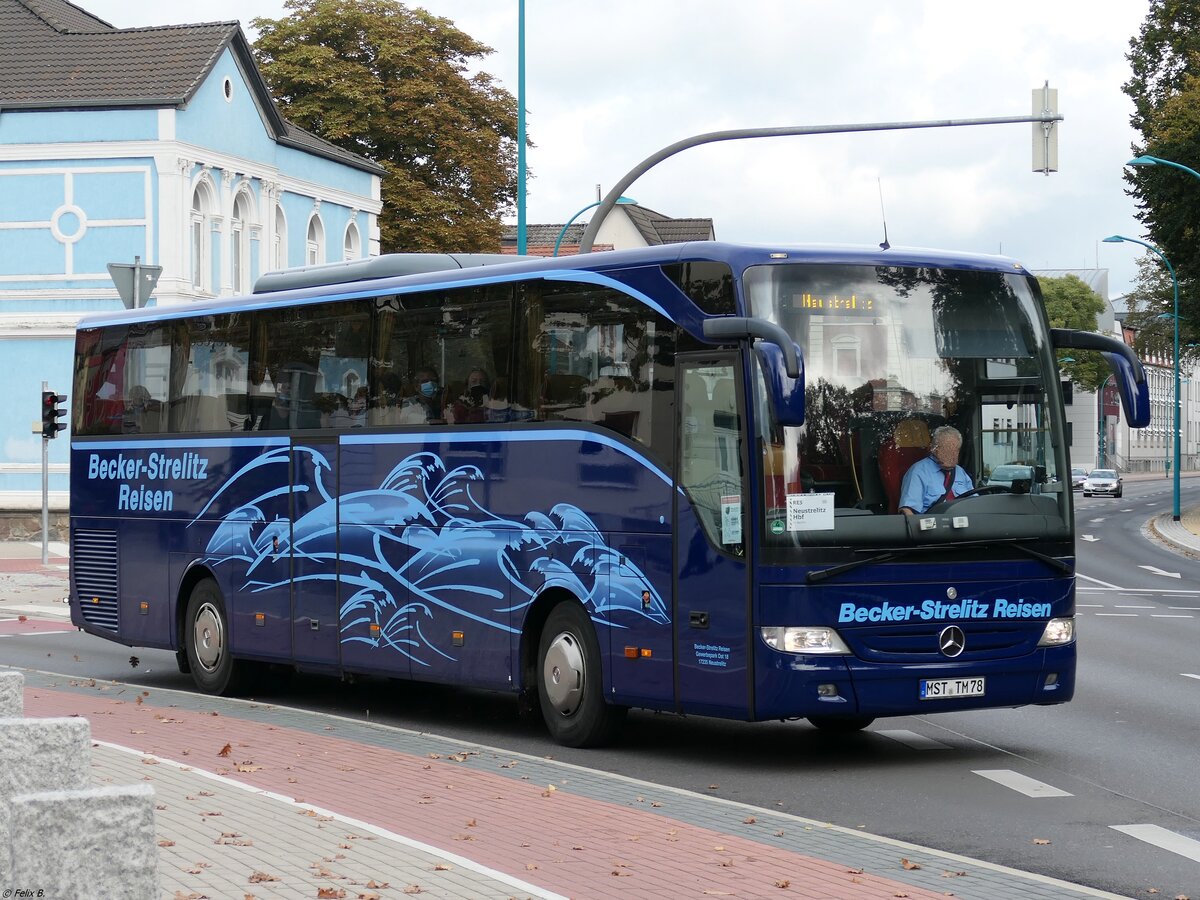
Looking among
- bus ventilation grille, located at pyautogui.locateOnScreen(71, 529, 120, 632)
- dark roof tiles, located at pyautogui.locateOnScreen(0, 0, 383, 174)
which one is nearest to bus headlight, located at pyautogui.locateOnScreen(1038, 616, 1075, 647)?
bus ventilation grille, located at pyautogui.locateOnScreen(71, 529, 120, 632)

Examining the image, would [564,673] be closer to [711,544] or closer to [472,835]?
[711,544]

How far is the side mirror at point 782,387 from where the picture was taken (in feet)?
35.7

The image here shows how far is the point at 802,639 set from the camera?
A: 11758 mm

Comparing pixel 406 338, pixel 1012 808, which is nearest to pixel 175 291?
pixel 406 338

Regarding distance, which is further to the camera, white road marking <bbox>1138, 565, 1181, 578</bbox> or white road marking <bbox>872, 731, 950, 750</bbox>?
white road marking <bbox>1138, 565, 1181, 578</bbox>

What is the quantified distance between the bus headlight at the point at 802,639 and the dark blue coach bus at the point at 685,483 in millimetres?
13

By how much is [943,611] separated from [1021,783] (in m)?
1.16

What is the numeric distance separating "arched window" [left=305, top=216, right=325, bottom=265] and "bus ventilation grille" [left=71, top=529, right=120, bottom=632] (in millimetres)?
32436

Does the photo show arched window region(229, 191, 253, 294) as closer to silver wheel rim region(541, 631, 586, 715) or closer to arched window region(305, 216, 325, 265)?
arched window region(305, 216, 325, 265)

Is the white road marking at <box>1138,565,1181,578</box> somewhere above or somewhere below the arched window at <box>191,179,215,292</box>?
below

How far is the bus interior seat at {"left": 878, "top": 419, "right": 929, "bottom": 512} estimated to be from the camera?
11.9 m

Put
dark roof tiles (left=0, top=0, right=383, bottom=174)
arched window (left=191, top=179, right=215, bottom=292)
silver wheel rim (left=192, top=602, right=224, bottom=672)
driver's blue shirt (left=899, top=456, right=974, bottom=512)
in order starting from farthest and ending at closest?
arched window (left=191, top=179, right=215, bottom=292) < dark roof tiles (left=0, top=0, right=383, bottom=174) < silver wheel rim (left=192, top=602, right=224, bottom=672) < driver's blue shirt (left=899, top=456, right=974, bottom=512)

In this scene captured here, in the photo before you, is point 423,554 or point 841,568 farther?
point 423,554

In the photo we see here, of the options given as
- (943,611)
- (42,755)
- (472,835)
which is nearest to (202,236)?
(943,611)
